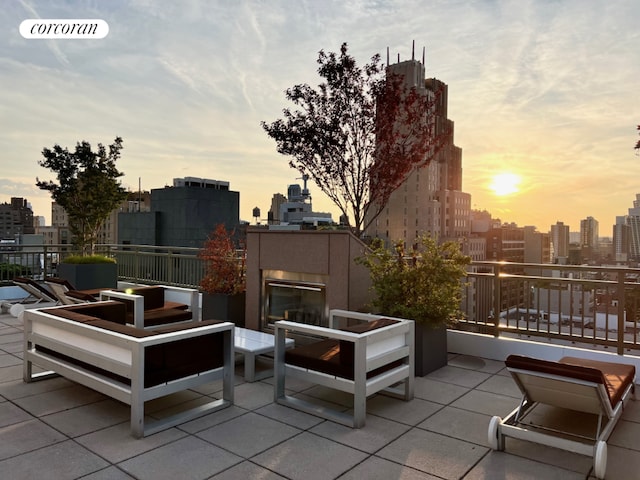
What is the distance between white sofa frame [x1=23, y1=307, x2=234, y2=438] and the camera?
343 cm

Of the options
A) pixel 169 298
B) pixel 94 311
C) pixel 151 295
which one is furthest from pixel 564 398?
pixel 169 298

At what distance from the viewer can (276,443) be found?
3361 millimetres

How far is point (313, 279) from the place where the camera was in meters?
6.03

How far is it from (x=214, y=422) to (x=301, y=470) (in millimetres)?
1039

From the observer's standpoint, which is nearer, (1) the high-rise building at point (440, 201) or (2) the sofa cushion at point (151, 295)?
(2) the sofa cushion at point (151, 295)

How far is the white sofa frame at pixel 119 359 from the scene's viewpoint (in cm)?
343

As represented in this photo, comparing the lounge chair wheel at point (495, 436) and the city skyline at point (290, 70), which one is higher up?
the city skyline at point (290, 70)

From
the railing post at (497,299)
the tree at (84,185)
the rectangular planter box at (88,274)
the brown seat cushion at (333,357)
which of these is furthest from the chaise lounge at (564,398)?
the tree at (84,185)

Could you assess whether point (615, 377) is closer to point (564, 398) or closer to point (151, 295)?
point (564, 398)

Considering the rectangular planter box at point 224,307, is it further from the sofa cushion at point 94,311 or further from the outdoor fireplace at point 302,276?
the sofa cushion at point 94,311

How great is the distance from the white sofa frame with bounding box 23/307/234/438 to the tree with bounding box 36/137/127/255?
7022 mm

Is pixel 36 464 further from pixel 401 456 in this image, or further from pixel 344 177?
pixel 344 177

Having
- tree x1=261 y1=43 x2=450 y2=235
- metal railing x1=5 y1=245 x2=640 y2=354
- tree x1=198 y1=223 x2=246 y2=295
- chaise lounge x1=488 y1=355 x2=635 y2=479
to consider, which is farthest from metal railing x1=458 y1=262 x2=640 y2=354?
tree x1=198 y1=223 x2=246 y2=295

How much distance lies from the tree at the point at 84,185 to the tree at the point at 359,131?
523cm
